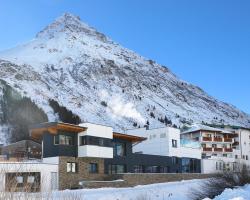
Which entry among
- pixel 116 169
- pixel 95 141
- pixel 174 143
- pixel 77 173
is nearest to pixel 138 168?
pixel 116 169

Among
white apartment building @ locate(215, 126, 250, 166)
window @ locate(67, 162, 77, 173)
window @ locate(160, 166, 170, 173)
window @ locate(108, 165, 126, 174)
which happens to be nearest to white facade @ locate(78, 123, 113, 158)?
window @ locate(67, 162, 77, 173)

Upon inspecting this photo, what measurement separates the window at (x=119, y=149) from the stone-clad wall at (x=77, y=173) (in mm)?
4374

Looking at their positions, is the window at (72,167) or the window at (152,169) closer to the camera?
the window at (72,167)

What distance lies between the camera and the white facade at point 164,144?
222ft

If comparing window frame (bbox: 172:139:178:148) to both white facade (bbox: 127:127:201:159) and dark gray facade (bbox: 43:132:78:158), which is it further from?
dark gray facade (bbox: 43:132:78:158)

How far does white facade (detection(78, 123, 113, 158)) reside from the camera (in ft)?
168

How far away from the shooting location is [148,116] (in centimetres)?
18012

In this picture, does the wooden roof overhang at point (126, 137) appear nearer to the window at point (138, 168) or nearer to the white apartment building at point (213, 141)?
the window at point (138, 168)

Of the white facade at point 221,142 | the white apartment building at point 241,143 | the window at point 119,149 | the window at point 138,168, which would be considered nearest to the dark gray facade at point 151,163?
the window at point 138,168

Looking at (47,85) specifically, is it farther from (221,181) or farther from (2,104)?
(221,181)

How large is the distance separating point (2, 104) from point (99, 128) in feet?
271

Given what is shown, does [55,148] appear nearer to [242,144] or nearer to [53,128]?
[53,128]

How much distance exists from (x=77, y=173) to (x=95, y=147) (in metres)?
3.71

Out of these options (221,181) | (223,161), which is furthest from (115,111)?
(221,181)
